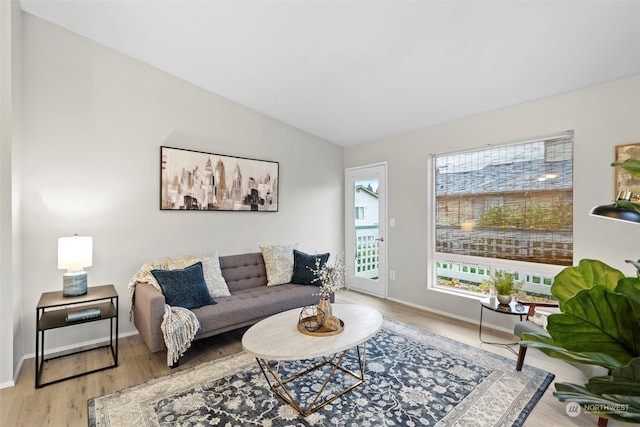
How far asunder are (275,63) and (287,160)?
1.63m

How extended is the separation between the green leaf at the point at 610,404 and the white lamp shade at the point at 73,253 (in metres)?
3.14

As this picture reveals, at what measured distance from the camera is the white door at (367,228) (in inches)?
178

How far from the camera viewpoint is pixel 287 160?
4.38 meters

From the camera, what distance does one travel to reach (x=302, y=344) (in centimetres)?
192

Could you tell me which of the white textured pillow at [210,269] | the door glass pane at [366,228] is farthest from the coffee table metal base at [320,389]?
the door glass pane at [366,228]

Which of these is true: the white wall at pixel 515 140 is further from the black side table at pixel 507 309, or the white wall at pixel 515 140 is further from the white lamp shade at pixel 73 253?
the white lamp shade at pixel 73 253

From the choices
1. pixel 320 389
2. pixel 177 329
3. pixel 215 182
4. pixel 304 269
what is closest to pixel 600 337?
pixel 320 389

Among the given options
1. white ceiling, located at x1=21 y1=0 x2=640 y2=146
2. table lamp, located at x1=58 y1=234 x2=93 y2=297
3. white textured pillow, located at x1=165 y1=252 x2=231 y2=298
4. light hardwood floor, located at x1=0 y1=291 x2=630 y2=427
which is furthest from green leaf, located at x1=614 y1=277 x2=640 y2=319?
table lamp, located at x1=58 y1=234 x2=93 y2=297

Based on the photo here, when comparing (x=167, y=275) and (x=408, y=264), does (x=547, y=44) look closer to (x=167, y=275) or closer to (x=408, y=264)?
(x=408, y=264)

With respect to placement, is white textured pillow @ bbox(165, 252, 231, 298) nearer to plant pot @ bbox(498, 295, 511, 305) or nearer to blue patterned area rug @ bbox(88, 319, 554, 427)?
blue patterned area rug @ bbox(88, 319, 554, 427)

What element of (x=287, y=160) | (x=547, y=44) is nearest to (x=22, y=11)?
(x=287, y=160)

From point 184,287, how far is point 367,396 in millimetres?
1809

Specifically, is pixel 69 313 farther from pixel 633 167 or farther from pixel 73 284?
pixel 633 167

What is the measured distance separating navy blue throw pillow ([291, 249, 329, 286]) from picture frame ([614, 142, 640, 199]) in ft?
9.52
